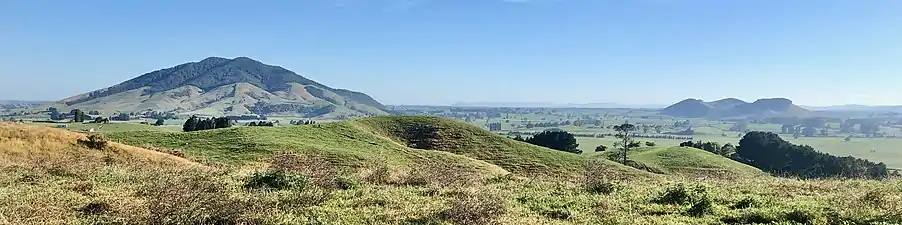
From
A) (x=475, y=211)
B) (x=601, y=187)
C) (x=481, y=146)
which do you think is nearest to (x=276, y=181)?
(x=475, y=211)

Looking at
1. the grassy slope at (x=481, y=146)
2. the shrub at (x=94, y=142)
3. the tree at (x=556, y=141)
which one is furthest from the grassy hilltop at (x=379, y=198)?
the tree at (x=556, y=141)

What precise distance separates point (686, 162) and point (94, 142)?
57589 millimetres

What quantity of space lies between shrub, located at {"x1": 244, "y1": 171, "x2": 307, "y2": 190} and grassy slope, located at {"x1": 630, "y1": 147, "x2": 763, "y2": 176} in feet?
166

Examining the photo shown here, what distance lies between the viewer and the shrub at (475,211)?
930cm

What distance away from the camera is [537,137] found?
85938mm

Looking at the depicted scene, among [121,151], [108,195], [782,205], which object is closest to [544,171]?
[121,151]

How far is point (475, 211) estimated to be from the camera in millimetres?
9594

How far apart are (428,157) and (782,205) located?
31.2 meters

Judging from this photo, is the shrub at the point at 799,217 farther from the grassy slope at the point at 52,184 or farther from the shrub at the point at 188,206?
the grassy slope at the point at 52,184

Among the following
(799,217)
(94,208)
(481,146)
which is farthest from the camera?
(481,146)

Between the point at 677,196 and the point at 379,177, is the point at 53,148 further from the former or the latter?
the point at 677,196

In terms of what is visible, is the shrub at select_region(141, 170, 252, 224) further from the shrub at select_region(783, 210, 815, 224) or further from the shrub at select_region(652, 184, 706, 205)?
the shrub at select_region(783, 210, 815, 224)

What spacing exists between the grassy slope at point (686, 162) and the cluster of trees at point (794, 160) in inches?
327

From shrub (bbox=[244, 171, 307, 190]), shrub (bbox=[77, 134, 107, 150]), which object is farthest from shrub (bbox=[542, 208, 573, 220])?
shrub (bbox=[77, 134, 107, 150])
